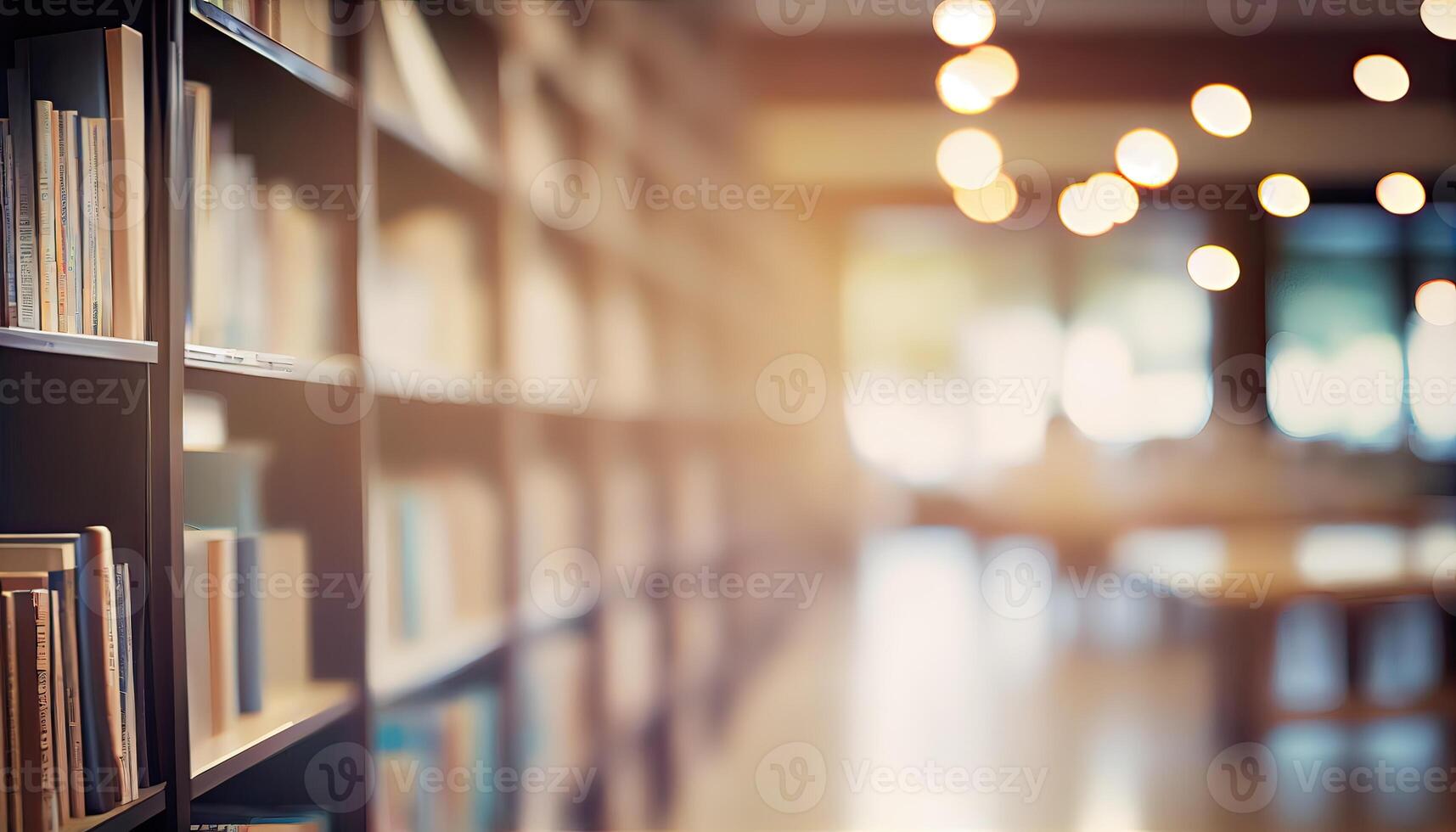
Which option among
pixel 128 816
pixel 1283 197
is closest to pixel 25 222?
pixel 128 816

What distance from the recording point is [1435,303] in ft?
5.90

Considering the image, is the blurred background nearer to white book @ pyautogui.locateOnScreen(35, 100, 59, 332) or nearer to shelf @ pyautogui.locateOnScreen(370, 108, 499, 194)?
shelf @ pyautogui.locateOnScreen(370, 108, 499, 194)

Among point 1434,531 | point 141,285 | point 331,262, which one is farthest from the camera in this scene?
point 1434,531

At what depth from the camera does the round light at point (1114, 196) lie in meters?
1.80

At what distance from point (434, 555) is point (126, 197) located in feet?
2.69

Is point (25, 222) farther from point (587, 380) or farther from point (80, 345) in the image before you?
point (587, 380)

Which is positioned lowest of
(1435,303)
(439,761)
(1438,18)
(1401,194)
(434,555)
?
(439,761)

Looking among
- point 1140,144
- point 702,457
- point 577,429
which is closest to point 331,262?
point 577,429

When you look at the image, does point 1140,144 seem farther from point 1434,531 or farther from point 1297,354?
point 1434,531

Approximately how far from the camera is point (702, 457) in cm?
181

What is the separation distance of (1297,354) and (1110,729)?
2.70 feet

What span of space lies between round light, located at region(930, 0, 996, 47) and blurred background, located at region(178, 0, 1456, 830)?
1 centimetres

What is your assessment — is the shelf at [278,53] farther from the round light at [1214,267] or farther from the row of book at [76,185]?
the round light at [1214,267]

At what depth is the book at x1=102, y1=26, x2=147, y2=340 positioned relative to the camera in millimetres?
1223
